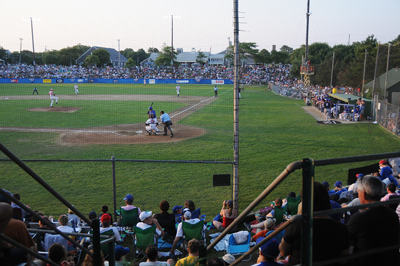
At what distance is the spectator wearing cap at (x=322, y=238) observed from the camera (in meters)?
2.62

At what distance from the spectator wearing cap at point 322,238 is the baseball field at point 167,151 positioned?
19.5 ft

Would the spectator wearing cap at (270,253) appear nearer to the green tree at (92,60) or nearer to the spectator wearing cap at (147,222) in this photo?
the spectator wearing cap at (147,222)

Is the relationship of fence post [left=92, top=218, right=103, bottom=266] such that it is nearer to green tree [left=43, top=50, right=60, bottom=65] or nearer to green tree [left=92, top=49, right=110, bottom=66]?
green tree [left=92, top=49, right=110, bottom=66]

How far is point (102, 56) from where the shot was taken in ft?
231

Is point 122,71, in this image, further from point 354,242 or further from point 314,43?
point 354,242

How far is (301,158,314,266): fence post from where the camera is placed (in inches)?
87.1

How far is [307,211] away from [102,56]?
73188 millimetres

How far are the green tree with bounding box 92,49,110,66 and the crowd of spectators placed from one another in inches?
69.1

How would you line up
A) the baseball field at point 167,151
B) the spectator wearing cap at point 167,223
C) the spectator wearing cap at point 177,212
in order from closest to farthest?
the spectator wearing cap at point 167,223
the spectator wearing cap at point 177,212
the baseball field at point 167,151

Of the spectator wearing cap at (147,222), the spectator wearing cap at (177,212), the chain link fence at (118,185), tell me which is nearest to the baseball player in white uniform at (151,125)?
the chain link fence at (118,185)

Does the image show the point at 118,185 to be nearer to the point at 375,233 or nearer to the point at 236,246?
the point at 236,246

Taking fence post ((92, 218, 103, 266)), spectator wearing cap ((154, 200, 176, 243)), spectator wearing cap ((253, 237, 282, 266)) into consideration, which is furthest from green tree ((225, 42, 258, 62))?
fence post ((92, 218, 103, 266))

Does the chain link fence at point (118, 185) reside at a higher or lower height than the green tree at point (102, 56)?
lower

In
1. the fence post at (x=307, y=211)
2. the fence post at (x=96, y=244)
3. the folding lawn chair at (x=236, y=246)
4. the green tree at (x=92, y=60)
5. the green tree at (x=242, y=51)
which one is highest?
the green tree at (x=92, y=60)
